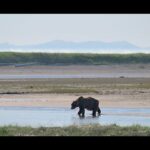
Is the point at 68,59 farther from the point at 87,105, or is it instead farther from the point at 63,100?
the point at 87,105


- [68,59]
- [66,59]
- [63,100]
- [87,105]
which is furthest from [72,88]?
[66,59]

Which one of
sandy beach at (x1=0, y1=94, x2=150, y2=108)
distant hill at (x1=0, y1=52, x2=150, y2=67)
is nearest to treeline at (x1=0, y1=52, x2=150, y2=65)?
distant hill at (x1=0, y1=52, x2=150, y2=67)

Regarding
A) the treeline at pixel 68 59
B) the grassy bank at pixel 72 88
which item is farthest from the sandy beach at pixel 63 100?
the treeline at pixel 68 59

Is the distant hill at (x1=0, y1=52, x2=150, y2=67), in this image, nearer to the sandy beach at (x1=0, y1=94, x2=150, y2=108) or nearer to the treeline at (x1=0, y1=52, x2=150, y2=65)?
the treeline at (x1=0, y1=52, x2=150, y2=65)

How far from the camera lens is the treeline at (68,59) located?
80.6 meters

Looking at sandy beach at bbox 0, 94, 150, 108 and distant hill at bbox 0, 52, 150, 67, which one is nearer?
sandy beach at bbox 0, 94, 150, 108

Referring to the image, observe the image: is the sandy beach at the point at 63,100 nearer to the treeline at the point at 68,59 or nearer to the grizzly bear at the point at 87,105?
the grizzly bear at the point at 87,105

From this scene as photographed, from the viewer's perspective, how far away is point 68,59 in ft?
273

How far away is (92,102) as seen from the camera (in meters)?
18.0

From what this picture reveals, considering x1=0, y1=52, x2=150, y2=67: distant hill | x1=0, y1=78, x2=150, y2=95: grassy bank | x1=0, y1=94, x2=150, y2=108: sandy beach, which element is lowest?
x1=0, y1=94, x2=150, y2=108: sandy beach

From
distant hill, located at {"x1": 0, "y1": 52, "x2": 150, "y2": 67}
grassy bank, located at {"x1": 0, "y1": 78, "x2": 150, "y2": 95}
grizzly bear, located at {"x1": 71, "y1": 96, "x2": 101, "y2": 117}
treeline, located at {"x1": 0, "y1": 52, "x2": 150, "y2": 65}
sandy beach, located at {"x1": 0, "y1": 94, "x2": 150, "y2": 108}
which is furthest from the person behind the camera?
treeline, located at {"x1": 0, "y1": 52, "x2": 150, "y2": 65}

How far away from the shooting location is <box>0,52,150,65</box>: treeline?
264ft
